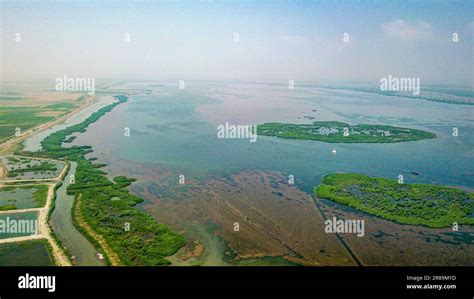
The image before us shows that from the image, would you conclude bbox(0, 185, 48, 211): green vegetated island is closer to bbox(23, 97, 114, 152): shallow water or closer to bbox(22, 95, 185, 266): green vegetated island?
bbox(22, 95, 185, 266): green vegetated island

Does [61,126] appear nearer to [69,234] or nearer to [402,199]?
[69,234]

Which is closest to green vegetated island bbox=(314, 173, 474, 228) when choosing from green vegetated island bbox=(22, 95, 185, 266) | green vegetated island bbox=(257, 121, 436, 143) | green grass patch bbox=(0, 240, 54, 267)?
green vegetated island bbox=(22, 95, 185, 266)

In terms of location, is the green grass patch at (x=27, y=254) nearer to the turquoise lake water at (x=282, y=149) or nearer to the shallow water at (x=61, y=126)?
the turquoise lake water at (x=282, y=149)

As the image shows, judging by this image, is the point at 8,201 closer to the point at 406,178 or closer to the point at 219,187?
the point at 219,187

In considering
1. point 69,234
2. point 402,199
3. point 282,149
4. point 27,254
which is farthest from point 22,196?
point 402,199

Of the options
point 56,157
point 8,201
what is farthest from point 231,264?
point 56,157
